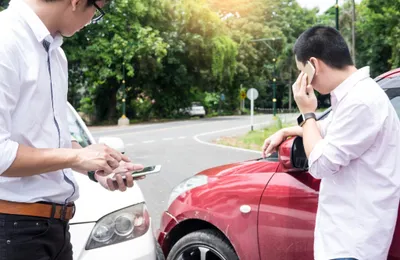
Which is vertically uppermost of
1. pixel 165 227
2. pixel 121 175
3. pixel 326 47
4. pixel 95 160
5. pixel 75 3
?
pixel 75 3

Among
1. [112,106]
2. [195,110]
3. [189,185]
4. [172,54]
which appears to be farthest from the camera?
[195,110]

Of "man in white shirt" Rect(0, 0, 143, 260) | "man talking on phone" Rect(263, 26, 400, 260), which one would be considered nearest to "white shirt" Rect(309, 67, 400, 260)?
"man talking on phone" Rect(263, 26, 400, 260)

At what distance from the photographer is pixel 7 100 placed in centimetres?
152

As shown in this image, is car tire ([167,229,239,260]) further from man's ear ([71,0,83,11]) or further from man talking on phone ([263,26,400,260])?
man's ear ([71,0,83,11])

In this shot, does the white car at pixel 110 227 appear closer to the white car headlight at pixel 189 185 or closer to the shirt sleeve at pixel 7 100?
the white car headlight at pixel 189 185

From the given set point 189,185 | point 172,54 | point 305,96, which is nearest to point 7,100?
point 305,96

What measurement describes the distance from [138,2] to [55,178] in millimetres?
28570

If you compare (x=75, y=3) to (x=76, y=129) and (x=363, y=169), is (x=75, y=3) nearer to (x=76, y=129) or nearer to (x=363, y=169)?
(x=363, y=169)

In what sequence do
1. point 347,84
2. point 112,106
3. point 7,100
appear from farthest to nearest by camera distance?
1. point 112,106
2. point 347,84
3. point 7,100

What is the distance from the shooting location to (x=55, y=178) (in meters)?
1.78

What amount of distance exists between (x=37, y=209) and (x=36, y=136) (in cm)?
28

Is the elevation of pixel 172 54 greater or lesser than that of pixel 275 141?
greater

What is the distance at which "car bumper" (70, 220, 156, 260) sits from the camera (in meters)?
2.42

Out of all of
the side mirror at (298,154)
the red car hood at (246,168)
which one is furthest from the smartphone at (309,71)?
the red car hood at (246,168)
